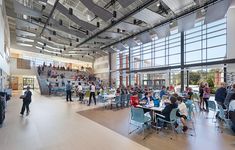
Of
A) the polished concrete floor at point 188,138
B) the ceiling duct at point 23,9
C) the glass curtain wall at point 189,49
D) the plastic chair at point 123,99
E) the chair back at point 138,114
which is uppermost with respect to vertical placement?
the ceiling duct at point 23,9

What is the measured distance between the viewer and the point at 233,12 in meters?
10.2

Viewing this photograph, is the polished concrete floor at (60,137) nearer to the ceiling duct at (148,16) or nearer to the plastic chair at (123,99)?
the plastic chair at (123,99)

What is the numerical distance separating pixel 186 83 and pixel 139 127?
9.64 meters

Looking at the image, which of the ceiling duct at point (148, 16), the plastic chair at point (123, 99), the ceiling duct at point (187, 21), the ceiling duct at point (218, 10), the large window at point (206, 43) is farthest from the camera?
the large window at point (206, 43)

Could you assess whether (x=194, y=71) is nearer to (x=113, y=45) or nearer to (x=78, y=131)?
(x=113, y=45)

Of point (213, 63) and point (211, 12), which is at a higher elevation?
point (211, 12)

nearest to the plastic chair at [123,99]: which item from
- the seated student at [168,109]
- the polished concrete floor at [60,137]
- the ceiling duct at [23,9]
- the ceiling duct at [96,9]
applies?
the polished concrete floor at [60,137]

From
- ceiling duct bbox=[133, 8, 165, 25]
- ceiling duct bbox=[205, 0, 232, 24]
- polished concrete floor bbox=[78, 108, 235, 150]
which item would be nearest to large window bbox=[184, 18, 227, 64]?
ceiling duct bbox=[205, 0, 232, 24]

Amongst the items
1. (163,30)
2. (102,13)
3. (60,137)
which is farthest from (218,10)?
(60,137)

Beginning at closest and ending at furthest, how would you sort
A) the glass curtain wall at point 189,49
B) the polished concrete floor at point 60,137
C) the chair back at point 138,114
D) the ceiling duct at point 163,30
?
the polished concrete floor at point 60,137, the chair back at point 138,114, the ceiling duct at point 163,30, the glass curtain wall at point 189,49

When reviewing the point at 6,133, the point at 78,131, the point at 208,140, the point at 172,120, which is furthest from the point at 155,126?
the point at 6,133

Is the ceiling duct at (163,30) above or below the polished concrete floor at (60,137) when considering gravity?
above

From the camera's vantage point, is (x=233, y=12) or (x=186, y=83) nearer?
(x=233, y=12)

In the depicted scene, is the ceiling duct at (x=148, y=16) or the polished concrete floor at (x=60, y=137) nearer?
the polished concrete floor at (x=60, y=137)
